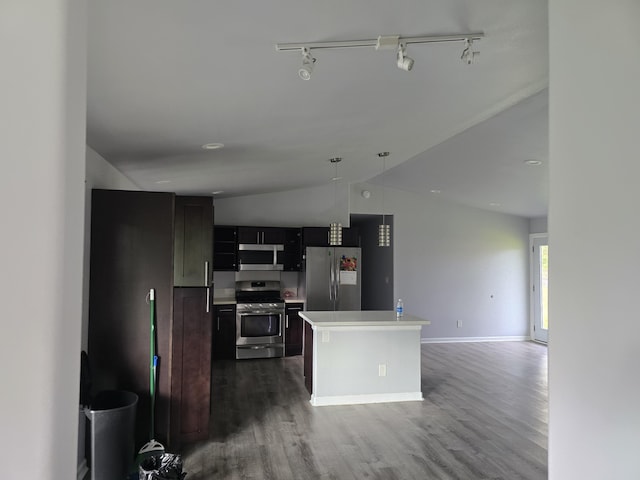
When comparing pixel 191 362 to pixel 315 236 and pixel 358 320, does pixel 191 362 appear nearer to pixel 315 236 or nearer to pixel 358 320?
pixel 358 320

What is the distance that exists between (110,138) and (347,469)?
2944 mm

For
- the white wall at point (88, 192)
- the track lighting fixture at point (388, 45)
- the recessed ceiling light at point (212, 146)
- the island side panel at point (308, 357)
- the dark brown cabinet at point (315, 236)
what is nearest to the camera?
the track lighting fixture at point (388, 45)

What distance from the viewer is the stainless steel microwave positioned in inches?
282

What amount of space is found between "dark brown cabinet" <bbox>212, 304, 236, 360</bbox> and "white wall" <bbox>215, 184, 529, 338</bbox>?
304 cm

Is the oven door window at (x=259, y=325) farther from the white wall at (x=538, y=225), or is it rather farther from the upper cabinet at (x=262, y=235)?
the white wall at (x=538, y=225)

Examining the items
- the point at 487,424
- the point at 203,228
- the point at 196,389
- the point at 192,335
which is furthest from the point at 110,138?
the point at 487,424

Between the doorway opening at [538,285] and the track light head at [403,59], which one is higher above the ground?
the track light head at [403,59]

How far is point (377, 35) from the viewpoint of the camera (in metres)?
1.93

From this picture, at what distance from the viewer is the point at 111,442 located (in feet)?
9.19

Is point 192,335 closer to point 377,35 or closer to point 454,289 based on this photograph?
point 377,35

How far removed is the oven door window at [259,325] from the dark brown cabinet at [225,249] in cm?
88
